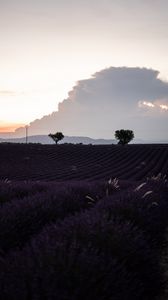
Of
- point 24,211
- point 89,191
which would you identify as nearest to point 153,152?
point 89,191

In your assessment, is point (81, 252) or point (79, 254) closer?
A: point (79, 254)

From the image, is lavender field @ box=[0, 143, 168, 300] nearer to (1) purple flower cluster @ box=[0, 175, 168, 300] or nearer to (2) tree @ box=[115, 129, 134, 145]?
(1) purple flower cluster @ box=[0, 175, 168, 300]

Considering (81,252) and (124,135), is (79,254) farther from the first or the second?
(124,135)

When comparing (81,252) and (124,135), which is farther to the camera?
(124,135)

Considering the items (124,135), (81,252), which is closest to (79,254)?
(81,252)

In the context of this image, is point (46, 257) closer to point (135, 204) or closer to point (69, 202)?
point (135, 204)

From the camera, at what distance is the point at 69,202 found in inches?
265

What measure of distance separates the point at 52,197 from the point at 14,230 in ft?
6.51

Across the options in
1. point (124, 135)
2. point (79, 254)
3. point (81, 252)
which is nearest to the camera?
point (79, 254)

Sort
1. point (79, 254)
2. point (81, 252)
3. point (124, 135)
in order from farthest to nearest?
point (124, 135)
point (81, 252)
point (79, 254)

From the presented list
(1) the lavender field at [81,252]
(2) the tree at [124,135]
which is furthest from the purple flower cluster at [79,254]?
(2) the tree at [124,135]

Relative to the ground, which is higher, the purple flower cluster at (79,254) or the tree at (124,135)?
the tree at (124,135)

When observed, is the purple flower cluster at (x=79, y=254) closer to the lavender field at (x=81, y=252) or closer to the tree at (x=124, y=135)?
the lavender field at (x=81, y=252)

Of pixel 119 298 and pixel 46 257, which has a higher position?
pixel 46 257
